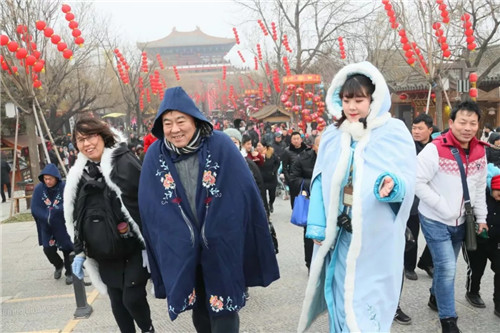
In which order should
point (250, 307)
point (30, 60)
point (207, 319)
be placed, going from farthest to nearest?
point (30, 60) < point (250, 307) < point (207, 319)

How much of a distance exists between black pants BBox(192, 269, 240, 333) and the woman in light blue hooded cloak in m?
0.43

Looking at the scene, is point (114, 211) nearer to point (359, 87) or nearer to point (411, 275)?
point (359, 87)

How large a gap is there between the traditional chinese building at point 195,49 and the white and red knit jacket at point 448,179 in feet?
259

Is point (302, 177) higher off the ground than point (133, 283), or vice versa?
point (302, 177)

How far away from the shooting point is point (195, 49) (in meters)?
84.7

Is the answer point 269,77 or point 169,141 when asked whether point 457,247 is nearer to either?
point 169,141

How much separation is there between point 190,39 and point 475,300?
86.2m

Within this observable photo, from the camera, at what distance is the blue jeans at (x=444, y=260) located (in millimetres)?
3102

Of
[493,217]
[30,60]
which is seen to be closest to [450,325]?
[493,217]

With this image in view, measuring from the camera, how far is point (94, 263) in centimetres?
298

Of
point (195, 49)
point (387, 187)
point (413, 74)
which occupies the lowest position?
point (387, 187)

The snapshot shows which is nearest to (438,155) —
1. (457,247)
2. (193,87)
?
(457,247)

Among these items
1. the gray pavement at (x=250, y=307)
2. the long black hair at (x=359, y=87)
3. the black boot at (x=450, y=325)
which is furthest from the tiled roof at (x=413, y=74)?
the long black hair at (x=359, y=87)

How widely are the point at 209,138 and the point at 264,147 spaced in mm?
5842
